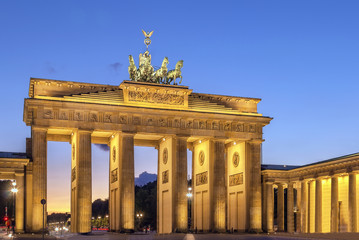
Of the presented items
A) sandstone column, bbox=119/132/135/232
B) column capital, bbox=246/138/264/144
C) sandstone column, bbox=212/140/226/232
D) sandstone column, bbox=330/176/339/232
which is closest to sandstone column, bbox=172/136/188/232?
sandstone column, bbox=212/140/226/232

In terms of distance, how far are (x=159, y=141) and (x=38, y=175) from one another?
17.0 meters

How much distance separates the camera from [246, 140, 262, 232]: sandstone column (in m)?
63.8

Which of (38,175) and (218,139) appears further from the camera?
(218,139)

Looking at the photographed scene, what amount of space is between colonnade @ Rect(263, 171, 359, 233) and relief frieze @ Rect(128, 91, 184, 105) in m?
15.0

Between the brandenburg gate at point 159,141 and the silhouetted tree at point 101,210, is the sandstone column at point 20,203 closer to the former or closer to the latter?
the brandenburg gate at point 159,141

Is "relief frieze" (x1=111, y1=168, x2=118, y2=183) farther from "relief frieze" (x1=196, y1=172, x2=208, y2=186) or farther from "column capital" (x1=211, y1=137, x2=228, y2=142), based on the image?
"column capital" (x1=211, y1=137, x2=228, y2=142)

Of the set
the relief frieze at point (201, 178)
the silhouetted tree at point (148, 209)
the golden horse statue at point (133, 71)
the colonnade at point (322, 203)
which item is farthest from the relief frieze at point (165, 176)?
the silhouetted tree at point (148, 209)

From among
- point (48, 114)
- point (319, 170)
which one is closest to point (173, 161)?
point (48, 114)

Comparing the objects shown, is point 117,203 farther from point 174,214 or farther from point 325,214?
point 325,214

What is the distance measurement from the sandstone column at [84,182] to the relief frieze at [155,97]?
6.62 meters

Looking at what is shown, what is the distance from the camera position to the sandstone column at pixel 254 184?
209 ft

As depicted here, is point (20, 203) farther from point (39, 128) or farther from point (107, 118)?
point (107, 118)

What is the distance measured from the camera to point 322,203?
207 feet

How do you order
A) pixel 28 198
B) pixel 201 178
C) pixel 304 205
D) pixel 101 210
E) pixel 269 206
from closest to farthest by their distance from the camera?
pixel 28 198
pixel 304 205
pixel 269 206
pixel 201 178
pixel 101 210
